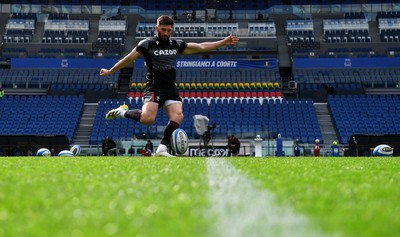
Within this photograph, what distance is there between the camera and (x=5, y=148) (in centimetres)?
2312

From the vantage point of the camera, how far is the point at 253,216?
1854 mm

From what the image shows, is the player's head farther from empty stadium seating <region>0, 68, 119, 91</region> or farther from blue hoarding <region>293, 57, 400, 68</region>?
blue hoarding <region>293, 57, 400, 68</region>

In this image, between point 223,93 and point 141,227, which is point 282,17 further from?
point 141,227

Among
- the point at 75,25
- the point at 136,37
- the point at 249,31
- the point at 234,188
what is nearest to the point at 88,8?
the point at 75,25

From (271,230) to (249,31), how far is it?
39059 millimetres

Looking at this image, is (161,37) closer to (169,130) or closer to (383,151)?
(169,130)

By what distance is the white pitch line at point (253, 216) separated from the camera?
153 cm

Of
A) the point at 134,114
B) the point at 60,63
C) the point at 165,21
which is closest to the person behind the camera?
Result: the point at 165,21

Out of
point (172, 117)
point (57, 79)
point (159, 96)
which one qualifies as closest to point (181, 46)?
point (159, 96)

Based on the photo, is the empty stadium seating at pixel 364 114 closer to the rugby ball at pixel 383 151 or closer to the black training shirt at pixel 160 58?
the rugby ball at pixel 383 151

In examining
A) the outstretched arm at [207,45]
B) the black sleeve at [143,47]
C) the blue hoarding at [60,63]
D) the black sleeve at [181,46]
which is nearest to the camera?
the outstretched arm at [207,45]

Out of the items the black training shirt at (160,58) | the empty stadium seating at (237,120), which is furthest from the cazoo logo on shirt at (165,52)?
the empty stadium seating at (237,120)

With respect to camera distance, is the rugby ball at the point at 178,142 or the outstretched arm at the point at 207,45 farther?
the rugby ball at the point at 178,142

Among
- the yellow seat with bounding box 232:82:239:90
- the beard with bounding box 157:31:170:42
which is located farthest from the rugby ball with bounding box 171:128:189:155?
the yellow seat with bounding box 232:82:239:90
